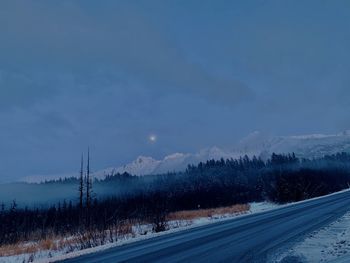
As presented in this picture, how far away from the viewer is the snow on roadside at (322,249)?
335 inches

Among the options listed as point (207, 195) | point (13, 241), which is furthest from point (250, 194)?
point (13, 241)

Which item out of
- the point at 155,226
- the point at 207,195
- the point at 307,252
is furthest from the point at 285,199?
the point at 207,195

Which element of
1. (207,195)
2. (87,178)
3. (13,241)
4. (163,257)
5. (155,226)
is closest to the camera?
(163,257)

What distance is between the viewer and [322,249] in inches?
386

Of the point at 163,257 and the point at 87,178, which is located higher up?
the point at 87,178

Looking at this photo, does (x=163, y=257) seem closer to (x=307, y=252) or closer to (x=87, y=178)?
(x=307, y=252)

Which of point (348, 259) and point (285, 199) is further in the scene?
Answer: point (285, 199)

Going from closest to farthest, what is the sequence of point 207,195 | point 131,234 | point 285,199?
point 131,234 → point 285,199 → point 207,195

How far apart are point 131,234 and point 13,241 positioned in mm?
13438

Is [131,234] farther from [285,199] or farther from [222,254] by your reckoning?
[285,199]

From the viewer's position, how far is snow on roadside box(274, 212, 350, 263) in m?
8.52

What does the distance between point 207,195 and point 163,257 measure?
110957 millimetres

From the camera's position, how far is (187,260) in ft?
29.6

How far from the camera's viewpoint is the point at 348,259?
26.5 feet
